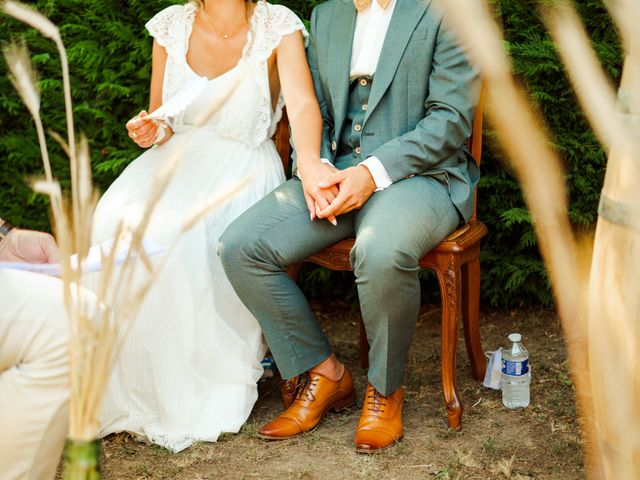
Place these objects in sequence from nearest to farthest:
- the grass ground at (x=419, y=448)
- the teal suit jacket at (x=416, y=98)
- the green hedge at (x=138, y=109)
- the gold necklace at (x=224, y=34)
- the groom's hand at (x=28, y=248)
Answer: the groom's hand at (x=28, y=248), the grass ground at (x=419, y=448), the teal suit jacket at (x=416, y=98), the gold necklace at (x=224, y=34), the green hedge at (x=138, y=109)

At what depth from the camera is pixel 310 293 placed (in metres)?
4.04

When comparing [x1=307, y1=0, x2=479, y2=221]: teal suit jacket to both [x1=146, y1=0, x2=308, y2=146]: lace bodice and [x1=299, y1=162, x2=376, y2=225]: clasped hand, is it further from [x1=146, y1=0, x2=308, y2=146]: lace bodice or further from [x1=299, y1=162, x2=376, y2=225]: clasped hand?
[x1=146, y1=0, x2=308, y2=146]: lace bodice

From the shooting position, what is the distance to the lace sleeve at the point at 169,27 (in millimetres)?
3154

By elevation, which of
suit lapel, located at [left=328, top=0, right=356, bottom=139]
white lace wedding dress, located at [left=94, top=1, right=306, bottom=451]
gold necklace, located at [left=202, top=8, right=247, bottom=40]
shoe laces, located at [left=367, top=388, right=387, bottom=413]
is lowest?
shoe laces, located at [left=367, top=388, right=387, bottom=413]

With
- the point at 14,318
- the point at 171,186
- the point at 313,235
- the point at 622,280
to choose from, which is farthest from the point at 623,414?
the point at 171,186

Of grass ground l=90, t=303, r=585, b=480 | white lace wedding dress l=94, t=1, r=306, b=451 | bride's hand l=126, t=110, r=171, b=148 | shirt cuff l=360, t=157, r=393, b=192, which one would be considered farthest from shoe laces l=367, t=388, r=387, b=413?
bride's hand l=126, t=110, r=171, b=148

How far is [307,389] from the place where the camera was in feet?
9.29

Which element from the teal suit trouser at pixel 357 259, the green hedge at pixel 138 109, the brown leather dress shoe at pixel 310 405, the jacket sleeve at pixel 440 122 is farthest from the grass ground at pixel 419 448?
the jacket sleeve at pixel 440 122

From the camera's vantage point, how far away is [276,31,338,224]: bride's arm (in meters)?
2.75

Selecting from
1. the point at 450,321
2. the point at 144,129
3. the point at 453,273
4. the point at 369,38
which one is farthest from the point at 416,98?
the point at 144,129

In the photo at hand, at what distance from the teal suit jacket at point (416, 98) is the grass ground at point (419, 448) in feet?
2.37

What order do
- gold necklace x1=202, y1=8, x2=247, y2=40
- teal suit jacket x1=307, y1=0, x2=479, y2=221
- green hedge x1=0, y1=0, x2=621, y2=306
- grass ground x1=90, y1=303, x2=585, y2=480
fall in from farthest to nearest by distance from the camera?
green hedge x1=0, y1=0, x2=621, y2=306 → gold necklace x1=202, y1=8, x2=247, y2=40 → teal suit jacket x1=307, y1=0, x2=479, y2=221 → grass ground x1=90, y1=303, x2=585, y2=480

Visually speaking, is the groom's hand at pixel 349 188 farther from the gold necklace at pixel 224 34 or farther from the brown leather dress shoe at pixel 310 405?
the gold necklace at pixel 224 34

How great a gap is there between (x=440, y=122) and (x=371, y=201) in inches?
13.7
